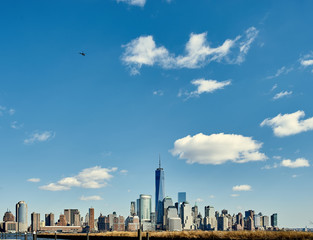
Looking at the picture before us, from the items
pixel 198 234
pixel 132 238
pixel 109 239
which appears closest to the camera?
pixel 198 234

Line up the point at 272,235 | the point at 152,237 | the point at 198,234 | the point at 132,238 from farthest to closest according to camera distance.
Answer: the point at 132,238 → the point at 152,237 → the point at 198,234 → the point at 272,235

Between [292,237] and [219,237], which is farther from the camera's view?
[219,237]

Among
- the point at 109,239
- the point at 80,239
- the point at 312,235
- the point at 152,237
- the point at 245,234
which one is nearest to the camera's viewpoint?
the point at 312,235

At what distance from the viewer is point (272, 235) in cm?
4944

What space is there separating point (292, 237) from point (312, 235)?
7.84 feet

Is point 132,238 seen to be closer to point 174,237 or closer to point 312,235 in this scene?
point 174,237

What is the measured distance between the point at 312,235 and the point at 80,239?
278 ft

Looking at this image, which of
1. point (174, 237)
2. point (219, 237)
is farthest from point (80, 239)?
point (219, 237)

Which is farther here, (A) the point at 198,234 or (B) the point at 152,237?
(B) the point at 152,237

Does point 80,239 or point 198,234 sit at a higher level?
point 198,234

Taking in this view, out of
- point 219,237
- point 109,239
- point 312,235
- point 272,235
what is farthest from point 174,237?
point 109,239

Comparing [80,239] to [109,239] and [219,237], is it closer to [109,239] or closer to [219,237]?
[109,239]

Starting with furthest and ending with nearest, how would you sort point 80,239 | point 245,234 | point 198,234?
point 80,239 → point 198,234 → point 245,234

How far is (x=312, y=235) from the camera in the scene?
4634 cm
